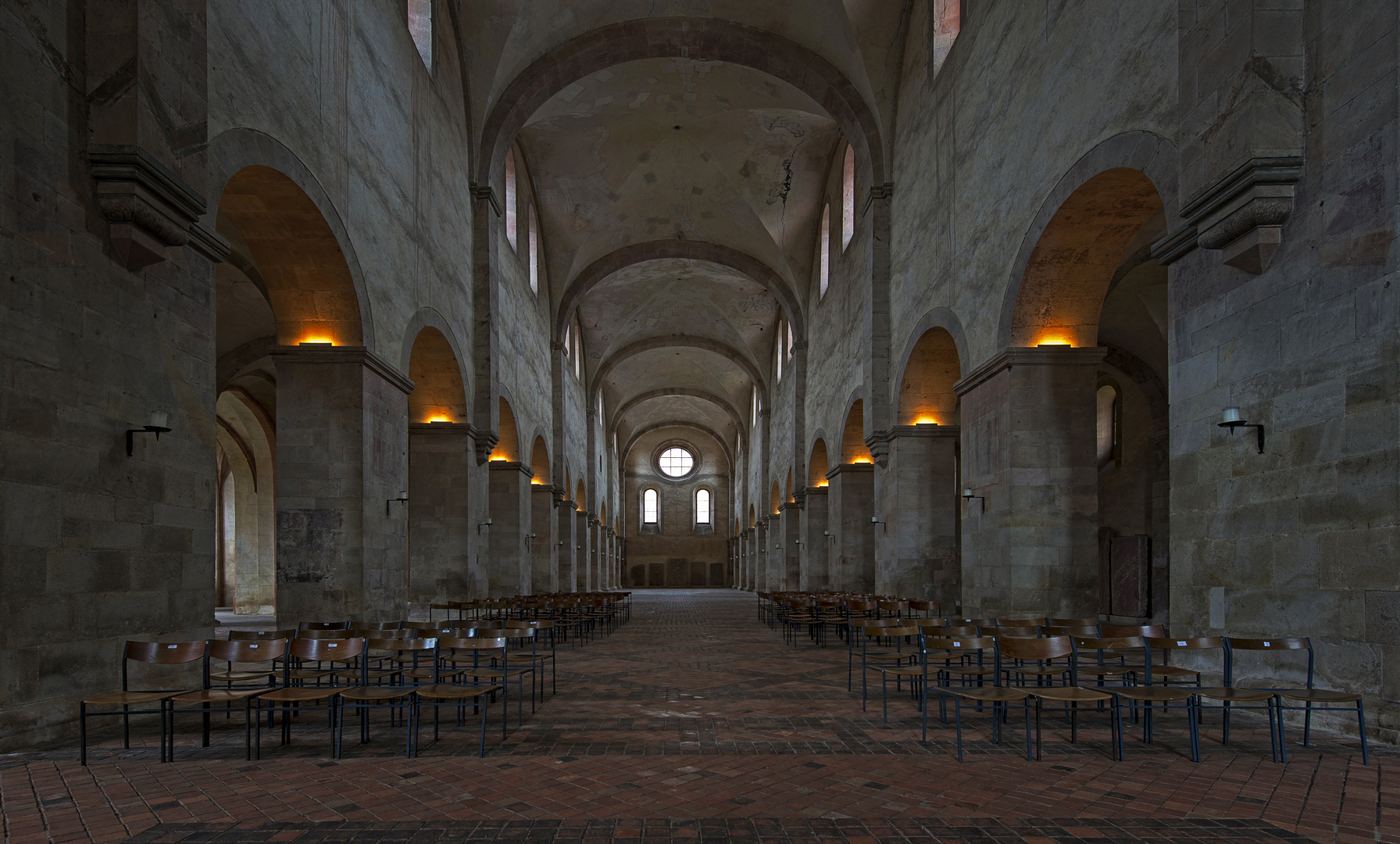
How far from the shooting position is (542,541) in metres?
25.8

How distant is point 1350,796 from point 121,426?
26.5 ft

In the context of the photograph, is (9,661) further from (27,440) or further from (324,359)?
(324,359)

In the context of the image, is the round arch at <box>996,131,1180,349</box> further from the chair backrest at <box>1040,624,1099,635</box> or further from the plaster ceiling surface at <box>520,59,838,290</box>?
the plaster ceiling surface at <box>520,59,838,290</box>

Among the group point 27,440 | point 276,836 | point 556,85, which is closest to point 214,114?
point 27,440

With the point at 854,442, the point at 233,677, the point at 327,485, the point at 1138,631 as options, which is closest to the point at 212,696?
the point at 233,677

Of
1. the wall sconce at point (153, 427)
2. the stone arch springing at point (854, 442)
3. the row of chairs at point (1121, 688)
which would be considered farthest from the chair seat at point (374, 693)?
the stone arch springing at point (854, 442)

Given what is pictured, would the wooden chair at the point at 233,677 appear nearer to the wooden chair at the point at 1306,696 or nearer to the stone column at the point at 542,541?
the wooden chair at the point at 1306,696

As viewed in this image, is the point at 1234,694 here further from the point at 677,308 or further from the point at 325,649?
the point at 677,308

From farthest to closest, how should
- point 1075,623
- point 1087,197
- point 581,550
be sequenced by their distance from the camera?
point 581,550
point 1087,197
point 1075,623

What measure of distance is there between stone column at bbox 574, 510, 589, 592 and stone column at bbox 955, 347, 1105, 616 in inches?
911

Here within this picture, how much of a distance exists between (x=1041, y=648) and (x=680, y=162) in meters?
20.6

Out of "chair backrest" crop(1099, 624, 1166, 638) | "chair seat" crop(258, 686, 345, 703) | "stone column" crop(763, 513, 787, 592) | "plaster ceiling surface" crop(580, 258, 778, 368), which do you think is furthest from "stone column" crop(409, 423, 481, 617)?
"stone column" crop(763, 513, 787, 592)

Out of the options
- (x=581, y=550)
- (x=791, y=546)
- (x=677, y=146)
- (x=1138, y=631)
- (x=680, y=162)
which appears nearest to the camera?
(x=1138, y=631)

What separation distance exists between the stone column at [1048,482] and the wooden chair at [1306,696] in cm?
471
